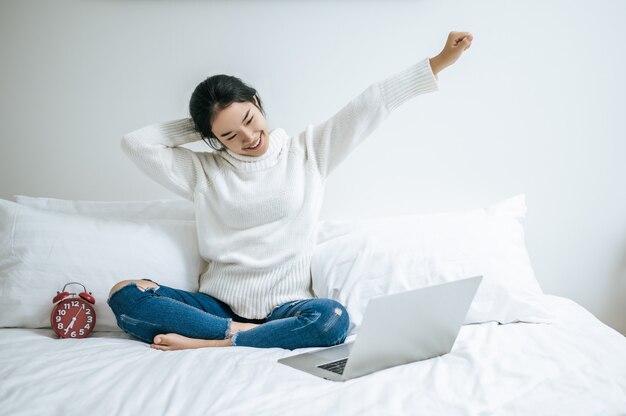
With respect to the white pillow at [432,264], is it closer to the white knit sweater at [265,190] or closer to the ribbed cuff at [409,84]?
the white knit sweater at [265,190]

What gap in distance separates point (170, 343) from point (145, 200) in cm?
76

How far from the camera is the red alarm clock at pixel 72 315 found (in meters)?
1.31

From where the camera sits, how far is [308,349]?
1246mm

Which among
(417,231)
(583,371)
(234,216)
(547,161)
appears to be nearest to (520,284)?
(417,231)

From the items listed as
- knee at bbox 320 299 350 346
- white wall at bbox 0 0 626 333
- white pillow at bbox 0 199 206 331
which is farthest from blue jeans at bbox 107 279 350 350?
white wall at bbox 0 0 626 333

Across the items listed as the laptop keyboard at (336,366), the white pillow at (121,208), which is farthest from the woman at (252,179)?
the laptop keyboard at (336,366)

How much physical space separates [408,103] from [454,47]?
0.44 meters

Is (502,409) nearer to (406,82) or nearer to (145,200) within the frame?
(406,82)

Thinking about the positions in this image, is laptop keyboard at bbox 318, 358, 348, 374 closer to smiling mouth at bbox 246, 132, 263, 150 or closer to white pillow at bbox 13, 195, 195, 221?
smiling mouth at bbox 246, 132, 263, 150

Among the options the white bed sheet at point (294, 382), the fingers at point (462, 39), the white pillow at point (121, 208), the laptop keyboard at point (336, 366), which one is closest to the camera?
the white bed sheet at point (294, 382)

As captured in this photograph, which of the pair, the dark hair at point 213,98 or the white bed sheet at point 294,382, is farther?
the dark hair at point 213,98

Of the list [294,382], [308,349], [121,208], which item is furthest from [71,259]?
[294,382]

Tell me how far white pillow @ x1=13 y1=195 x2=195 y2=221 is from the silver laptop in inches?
28.1

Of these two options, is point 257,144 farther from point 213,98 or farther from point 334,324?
point 334,324
